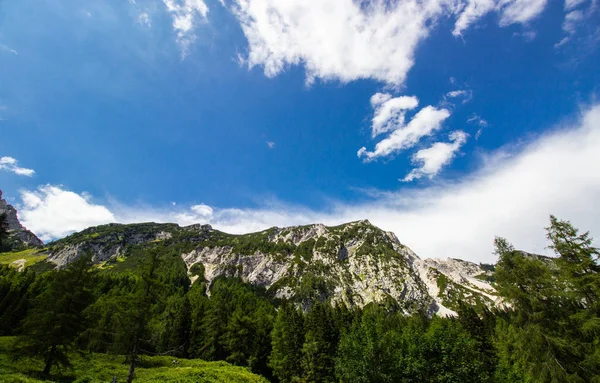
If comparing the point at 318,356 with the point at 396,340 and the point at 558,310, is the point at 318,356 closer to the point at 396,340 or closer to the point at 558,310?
the point at 396,340

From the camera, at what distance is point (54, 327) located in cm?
2436

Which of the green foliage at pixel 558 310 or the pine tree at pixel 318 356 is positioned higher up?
the green foliage at pixel 558 310

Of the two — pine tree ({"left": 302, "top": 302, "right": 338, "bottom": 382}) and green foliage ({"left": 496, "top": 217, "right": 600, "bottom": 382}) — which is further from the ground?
green foliage ({"left": 496, "top": 217, "right": 600, "bottom": 382})

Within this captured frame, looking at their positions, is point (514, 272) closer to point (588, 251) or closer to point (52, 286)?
point (588, 251)

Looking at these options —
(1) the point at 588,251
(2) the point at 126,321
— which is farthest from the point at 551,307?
(2) the point at 126,321

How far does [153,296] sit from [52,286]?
42.7 ft

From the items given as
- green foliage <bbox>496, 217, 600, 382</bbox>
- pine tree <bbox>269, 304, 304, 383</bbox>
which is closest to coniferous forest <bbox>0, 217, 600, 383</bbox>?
green foliage <bbox>496, 217, 600, 382</bbox>

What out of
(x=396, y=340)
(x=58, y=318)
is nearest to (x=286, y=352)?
(x=396, y=340)

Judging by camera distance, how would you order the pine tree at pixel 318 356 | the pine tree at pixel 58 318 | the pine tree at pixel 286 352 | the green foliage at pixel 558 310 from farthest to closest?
the pine tree at pixel 286 352
the pine tree at pixel 318 356
the pine tree at pixel 58 318
the green foliage at pixel 558 310

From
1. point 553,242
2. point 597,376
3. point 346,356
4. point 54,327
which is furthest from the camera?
point 346,356

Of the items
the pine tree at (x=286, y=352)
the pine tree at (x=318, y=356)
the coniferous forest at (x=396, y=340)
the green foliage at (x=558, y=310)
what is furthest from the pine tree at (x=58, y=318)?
the green foliage at (x=558, y=310)

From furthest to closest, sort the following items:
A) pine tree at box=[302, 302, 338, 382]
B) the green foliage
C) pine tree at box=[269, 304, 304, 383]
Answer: pine tree at box=[269, 304, 304, 383] → pine tree at box=[302, 302, 338, 382] → the green foliage

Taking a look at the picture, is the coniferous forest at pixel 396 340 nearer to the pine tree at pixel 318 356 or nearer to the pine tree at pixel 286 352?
the pine tree at pixel 318 356

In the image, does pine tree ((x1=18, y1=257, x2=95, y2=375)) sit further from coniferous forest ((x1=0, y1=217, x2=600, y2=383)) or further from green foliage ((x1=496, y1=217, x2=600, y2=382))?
green foliage ((x1=496, y1=217, x2=600, y2=382))
